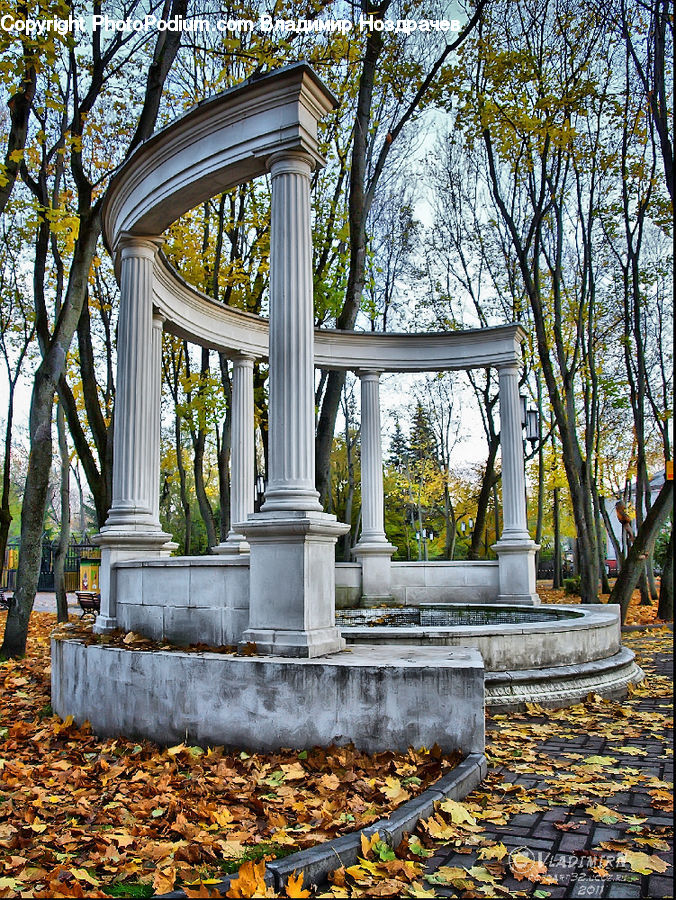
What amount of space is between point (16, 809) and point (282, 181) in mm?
6842

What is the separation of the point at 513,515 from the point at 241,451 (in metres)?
6.42

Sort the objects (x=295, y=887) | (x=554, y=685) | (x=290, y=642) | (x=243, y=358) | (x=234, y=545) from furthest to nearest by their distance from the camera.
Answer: (x=243, y=358) → (x=234, y=545) → (x=554, y=685) → (x=290, y=642) → (x=295, y=887)

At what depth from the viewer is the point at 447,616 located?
14680 mm

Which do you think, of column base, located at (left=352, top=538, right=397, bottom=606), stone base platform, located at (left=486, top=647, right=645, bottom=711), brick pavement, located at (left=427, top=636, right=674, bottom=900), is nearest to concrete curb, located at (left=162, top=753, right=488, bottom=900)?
brick pavement, located at (left=427, top=636, right=674, bottom=900)

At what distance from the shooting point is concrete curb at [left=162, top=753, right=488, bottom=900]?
395 centimetres

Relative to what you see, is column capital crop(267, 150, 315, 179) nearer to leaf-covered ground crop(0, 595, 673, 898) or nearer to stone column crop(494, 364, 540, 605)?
leaf-covered ground crop(0, 595, 673, 898)

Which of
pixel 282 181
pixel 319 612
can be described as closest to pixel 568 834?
pixel 319 612

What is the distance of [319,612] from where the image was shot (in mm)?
7699

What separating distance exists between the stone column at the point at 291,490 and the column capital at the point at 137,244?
9.91 ft

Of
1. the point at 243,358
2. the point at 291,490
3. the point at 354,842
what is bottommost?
the point at 354,842

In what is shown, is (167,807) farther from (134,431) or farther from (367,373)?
(367,373)

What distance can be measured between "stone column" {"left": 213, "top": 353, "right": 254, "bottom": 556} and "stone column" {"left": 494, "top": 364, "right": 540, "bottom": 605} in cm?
571

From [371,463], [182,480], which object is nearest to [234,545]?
[371,463]

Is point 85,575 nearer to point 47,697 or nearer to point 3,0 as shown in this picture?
point 47,697
